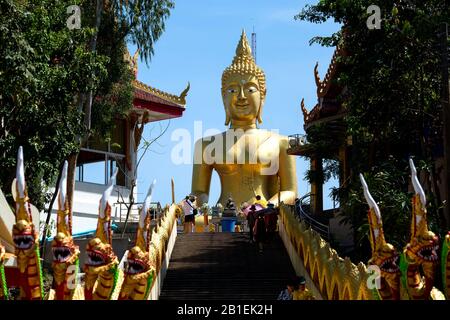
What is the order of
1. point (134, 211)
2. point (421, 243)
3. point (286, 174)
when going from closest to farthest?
point (421, 243) < point (286, 174) < point (134, 211)

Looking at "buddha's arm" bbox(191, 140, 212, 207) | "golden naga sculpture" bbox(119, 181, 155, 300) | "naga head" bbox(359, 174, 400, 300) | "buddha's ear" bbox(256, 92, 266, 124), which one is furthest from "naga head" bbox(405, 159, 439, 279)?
"buddha's ear" bbox(256, 92, 266, 124)

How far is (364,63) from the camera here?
19609mm

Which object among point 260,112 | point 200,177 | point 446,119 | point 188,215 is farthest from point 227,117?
point 446,119

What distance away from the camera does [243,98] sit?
3142cm

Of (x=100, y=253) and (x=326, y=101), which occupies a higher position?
(x=326, y=101)

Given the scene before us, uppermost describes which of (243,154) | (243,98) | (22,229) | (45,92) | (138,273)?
(243,98)

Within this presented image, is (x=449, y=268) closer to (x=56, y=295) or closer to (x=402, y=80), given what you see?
(x=56, y=295)

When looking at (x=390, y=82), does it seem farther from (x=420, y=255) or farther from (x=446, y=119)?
(x=420, y=255)

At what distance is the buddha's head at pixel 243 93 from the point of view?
31516 millimetres

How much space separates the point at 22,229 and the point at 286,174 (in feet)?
65.4

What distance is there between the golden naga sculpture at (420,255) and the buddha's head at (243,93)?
798 inches
